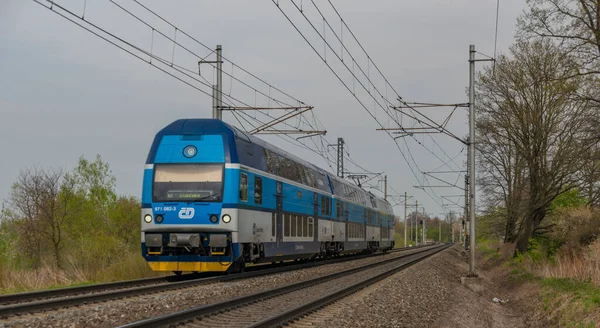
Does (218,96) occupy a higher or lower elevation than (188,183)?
higher

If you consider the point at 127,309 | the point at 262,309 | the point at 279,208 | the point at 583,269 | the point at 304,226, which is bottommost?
the point at 262,309

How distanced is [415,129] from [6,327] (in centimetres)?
1941

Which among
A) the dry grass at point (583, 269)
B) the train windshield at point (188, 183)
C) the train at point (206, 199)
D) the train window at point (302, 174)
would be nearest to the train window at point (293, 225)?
the train window at point (302, 174)

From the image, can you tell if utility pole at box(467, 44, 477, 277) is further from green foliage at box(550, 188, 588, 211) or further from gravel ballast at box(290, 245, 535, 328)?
green foliage at box(550, 188, 588, 211)

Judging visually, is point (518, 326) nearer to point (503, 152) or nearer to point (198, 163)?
point (198, 163)

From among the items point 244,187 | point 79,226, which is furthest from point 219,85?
point 79,226

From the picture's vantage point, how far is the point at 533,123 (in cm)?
3002

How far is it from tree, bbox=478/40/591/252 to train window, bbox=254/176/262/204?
14.2 metres

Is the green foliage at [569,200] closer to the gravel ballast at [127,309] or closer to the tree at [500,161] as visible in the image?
the tree at [500,161]

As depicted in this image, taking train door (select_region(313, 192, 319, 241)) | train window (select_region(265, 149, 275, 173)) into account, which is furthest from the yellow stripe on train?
train door (select_region(313, 192, 319, 241))

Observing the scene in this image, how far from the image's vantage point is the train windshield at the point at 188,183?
17266 millimetres

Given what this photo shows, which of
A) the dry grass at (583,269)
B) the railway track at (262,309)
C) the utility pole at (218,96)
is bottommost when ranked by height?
the railway track at (262,309)

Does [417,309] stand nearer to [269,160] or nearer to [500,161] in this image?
[269,160]

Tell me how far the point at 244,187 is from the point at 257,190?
117 cm
